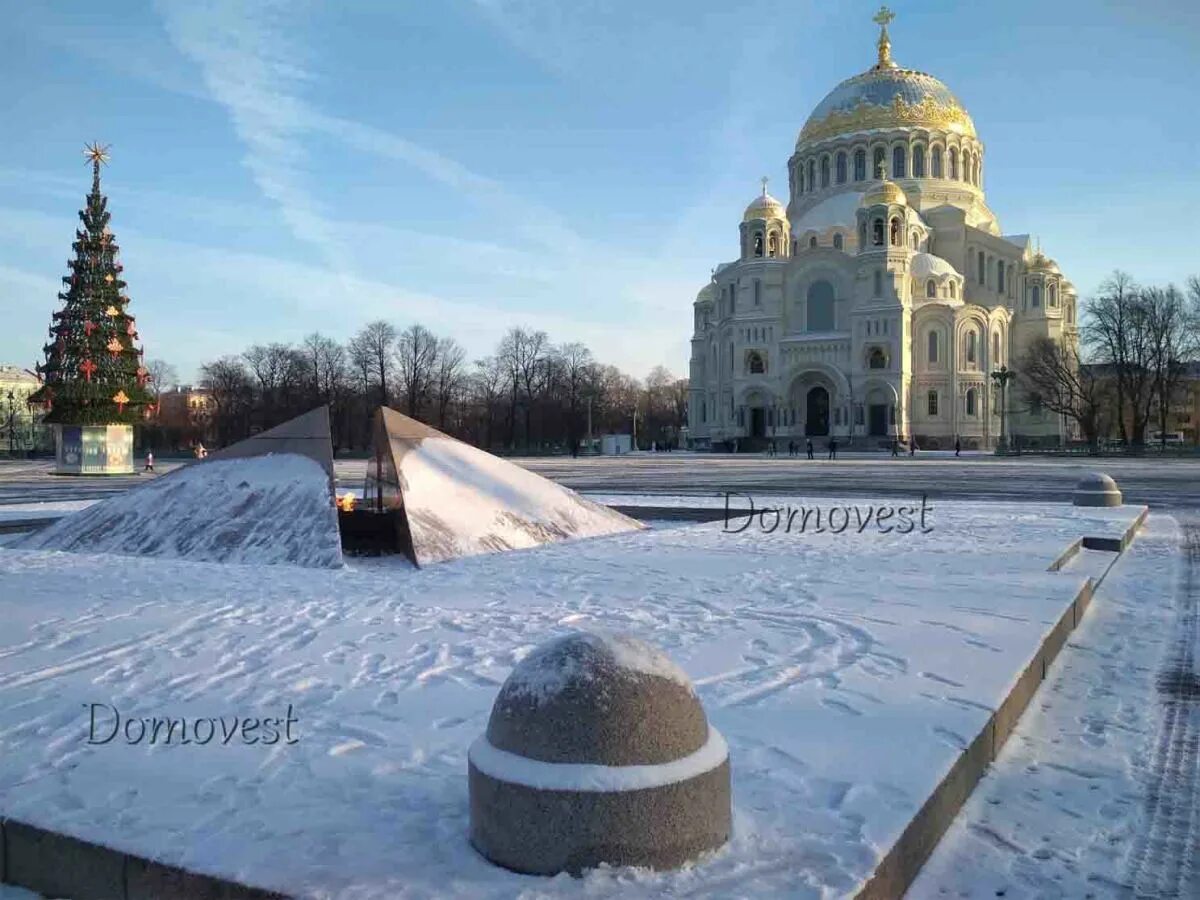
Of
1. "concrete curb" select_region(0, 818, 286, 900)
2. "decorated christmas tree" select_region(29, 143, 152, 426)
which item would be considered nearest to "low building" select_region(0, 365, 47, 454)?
"decorated christmas tree" select_region(29, 143, 152, 426)

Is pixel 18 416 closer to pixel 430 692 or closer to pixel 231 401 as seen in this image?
pixel 231 401

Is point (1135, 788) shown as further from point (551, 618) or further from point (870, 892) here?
point (551, 618)

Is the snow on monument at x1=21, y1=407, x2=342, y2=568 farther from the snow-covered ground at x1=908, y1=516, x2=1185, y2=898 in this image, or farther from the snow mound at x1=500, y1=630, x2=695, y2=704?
the snow mound at x1=500, y1=630, x2=695, y2=704

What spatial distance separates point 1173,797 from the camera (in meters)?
4.44

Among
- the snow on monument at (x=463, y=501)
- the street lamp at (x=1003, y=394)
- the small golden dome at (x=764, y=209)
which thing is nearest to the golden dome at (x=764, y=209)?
the small golden dome at (x=764, y=209)

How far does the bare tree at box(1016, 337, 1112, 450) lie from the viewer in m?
64.0

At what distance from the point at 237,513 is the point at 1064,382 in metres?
62.4

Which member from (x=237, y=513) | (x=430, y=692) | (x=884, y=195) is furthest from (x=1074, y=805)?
(x=884, y=195)

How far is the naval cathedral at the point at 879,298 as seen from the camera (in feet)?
224

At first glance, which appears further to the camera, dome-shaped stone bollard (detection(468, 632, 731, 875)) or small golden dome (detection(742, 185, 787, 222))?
small golden dome (detection(742, 185, 787, 222))

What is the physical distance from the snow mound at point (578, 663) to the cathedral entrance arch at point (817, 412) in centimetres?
6816

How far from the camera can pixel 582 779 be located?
3.10 m

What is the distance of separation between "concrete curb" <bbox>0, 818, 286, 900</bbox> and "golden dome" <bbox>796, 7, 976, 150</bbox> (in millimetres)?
80076

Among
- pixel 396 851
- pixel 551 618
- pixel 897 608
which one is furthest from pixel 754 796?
pixel 897 608
